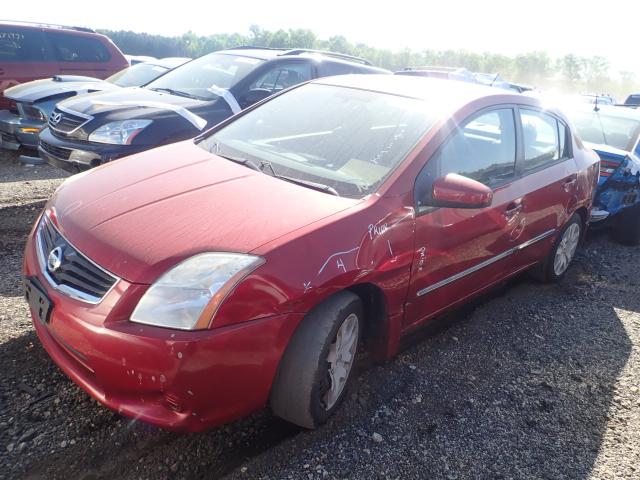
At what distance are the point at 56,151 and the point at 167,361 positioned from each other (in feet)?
12.5

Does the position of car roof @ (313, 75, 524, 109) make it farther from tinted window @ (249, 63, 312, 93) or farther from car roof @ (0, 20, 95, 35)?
car roof @ (0, 20, 95, 35)

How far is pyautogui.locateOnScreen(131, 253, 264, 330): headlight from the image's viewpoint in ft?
6.67

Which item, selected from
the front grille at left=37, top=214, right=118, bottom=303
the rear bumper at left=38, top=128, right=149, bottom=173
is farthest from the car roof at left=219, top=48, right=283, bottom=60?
the front grille at left=37, top=214, right=118, bottom=303

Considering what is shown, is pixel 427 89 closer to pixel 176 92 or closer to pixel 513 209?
pixel 513 209

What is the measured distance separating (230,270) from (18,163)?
20.8ft

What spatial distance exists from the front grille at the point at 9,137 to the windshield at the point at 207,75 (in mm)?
2086

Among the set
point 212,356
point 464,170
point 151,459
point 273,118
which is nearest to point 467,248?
point 464,170

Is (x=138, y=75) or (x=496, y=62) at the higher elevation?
(x=138, y=75)

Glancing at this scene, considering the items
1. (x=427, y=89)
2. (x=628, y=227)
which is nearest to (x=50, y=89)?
(x=427, y=89)

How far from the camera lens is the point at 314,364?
91.5 inches

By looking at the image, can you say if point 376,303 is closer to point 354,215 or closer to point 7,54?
point 354,215

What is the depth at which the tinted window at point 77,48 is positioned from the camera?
28.3ft

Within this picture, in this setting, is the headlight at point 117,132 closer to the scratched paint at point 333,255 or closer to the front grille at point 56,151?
the front grille at point 56,151

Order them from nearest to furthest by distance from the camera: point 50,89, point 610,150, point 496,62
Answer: point 610,150 < point 50,89 < point 496,62
